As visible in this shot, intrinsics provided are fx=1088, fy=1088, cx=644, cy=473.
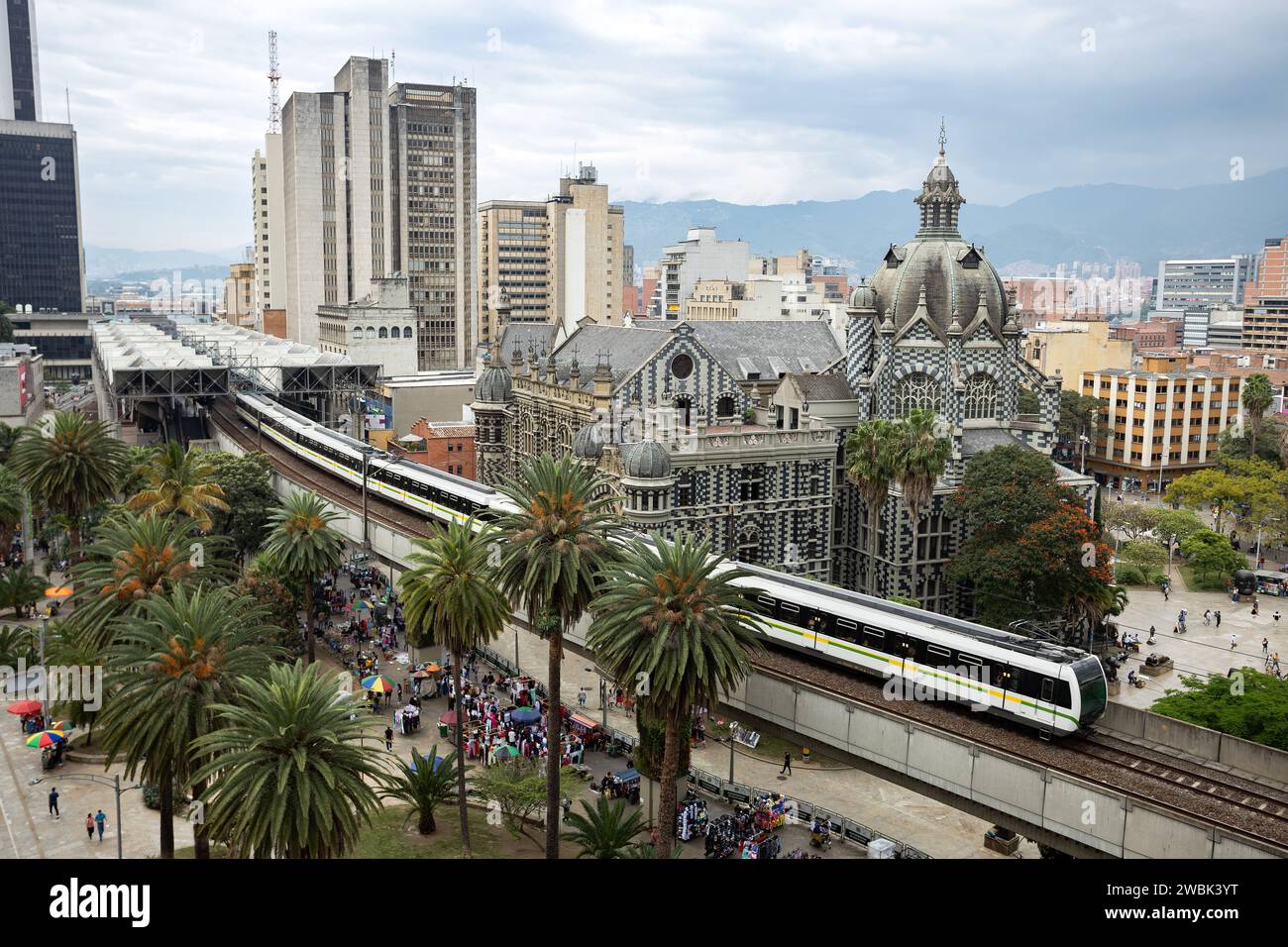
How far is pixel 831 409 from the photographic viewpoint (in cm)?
8931

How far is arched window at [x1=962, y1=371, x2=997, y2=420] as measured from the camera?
294ft

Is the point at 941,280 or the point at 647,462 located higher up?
the point at 941,280

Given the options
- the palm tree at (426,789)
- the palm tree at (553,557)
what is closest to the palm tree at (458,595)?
the palm tree at (553,557)

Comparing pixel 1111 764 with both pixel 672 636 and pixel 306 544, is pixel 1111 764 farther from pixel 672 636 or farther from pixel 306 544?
pixel 306 544

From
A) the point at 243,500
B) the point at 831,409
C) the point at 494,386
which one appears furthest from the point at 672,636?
the point at 494,386

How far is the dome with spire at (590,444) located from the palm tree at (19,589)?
132ft

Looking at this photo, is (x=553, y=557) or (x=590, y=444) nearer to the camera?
(x=553, y=557)

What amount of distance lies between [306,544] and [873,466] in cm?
3868

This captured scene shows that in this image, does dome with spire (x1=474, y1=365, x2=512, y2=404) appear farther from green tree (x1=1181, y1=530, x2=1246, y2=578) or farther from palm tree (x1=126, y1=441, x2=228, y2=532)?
green tree (x1=1181, y1=530, x2=1246, y2=578)

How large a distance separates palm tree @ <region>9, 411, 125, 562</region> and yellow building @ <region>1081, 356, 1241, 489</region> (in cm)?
12453

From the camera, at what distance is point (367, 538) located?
79750 mm

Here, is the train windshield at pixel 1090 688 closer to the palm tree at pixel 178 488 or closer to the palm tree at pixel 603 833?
the palm tree at pixel 603 833
